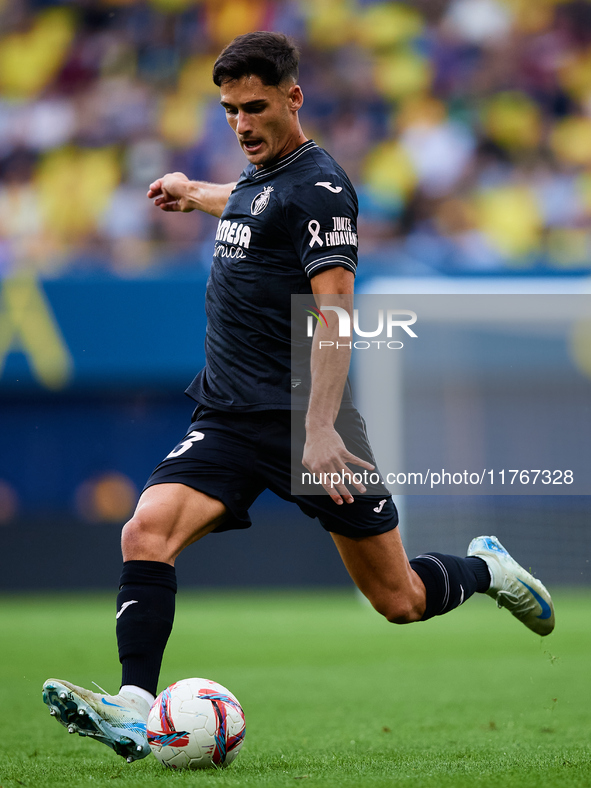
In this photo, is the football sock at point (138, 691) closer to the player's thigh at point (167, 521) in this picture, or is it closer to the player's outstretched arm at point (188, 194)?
the player's thigh at point (167, 521)

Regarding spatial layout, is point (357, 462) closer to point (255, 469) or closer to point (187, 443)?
point (255, 469)

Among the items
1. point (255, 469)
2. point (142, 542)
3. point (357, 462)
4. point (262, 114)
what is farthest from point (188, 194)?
point (142, 542)

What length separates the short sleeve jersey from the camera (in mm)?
3414

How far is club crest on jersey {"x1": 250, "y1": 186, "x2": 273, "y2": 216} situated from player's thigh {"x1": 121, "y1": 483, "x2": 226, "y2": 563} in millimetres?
949

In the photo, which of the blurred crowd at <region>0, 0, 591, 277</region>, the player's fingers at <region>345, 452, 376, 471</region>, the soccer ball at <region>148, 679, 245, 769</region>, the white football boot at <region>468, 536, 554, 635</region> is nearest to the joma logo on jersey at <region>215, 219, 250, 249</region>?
the player's fingers at <region>345, 452, 376, 471</region>

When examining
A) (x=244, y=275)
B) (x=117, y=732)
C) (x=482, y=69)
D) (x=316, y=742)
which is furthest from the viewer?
(x=482, y=69)

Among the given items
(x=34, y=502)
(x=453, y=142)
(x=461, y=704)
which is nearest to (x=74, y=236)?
(x=34, y=502)

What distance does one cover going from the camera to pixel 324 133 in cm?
1159

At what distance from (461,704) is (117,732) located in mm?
2206

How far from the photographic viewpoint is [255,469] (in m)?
3.48

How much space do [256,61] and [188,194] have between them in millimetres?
832

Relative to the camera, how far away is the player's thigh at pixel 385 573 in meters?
3.55

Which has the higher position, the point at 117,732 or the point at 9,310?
the point at 9,310

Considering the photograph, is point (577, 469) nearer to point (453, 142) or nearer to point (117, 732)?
point (453, 142)
